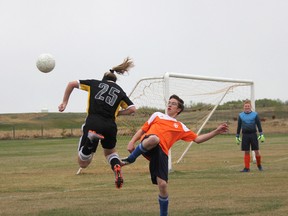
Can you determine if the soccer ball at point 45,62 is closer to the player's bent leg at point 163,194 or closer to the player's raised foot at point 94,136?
the player's raised foot at point 94,136

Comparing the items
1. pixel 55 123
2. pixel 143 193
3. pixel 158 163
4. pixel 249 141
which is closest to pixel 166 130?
pixel 158 163

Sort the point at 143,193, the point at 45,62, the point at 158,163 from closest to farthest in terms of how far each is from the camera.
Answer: the point at 158,163
the point at 143,193
the point at 45,62

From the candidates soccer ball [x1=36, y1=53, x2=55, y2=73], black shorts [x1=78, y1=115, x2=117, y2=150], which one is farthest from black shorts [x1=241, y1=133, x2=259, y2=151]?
black shorts [x1=78, y1=115, x2=117, y2=150]

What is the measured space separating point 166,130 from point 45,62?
18.9 ft

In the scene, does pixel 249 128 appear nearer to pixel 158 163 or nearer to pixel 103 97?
pixel 158 163

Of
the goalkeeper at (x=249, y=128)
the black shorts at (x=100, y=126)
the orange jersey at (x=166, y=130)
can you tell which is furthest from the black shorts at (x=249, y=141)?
the black shorts at (x=100, y=126)

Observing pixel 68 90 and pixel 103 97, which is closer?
pixel 103 97

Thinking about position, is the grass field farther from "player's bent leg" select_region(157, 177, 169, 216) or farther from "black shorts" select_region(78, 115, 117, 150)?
"black shorts" select_region(78, 115, 117, 150)

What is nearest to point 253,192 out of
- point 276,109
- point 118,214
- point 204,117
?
point 118,214

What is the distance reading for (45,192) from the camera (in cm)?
1349

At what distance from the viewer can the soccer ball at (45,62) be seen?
1411cm

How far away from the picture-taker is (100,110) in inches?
364

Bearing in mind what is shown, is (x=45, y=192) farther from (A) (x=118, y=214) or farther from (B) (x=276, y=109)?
(B) (x=276, y=109)

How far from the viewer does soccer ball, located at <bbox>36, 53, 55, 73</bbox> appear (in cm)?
1411
